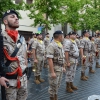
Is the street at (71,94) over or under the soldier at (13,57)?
under

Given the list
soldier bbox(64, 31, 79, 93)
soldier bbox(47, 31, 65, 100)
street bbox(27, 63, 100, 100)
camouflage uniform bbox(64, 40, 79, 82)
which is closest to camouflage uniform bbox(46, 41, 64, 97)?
soldier bbox(47, 31, 65, 100)

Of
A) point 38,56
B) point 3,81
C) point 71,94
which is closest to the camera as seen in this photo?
point 3,81

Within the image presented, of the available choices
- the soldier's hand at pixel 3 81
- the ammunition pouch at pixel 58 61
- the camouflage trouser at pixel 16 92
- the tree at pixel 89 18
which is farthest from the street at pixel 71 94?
the tree at pixel 89 18

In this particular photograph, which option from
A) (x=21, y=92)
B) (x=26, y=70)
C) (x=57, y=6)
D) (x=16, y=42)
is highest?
(x=57, y=6)

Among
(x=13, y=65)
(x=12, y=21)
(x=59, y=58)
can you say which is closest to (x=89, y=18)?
(x=59, y=58)

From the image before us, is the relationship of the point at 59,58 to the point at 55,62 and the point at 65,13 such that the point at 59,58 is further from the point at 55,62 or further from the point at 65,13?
the point at 65,13

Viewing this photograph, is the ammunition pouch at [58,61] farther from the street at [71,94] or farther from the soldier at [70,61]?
the soldier at [70,61]

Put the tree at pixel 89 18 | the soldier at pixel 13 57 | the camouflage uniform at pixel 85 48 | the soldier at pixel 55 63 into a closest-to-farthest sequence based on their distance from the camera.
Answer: the soldier at pixel 13 57 → the soldier at pixel 55 63 → the camouflage uniform at pixel 85 48 → the tree at pixel 89 18

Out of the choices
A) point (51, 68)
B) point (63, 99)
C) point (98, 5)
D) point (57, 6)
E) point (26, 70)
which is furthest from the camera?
point (98, 5)

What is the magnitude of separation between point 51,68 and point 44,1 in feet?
35.8

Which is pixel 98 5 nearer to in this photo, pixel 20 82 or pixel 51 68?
pixel 51 68

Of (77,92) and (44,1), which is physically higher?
(44,1)

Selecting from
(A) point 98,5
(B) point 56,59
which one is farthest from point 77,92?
(A) point 98,5

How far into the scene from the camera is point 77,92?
6887 millimetres
